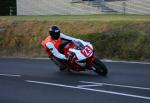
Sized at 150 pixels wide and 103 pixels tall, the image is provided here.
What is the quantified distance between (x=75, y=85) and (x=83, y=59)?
2.13 meters

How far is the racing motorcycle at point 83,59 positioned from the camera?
1741 cm

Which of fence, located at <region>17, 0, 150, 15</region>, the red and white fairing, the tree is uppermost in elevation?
the red and white fairing

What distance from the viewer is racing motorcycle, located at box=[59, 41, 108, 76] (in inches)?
685

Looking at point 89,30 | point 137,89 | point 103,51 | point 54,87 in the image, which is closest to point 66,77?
point 54,87

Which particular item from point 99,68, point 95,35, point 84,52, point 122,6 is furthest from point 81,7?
point 99,68

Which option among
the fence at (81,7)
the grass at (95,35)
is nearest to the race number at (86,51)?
the grass at (95,35)

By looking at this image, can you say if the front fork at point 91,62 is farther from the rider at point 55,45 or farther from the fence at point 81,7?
the fence at point 81,7

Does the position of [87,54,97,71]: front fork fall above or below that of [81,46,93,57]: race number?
below

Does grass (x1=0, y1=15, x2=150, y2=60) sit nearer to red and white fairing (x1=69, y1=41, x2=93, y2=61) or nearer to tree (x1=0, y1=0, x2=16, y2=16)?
red and white fairing (x1=69, y1=41, x2=93, y2=61)

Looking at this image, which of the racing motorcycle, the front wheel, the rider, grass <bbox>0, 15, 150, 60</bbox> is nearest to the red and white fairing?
the racing motorcycle

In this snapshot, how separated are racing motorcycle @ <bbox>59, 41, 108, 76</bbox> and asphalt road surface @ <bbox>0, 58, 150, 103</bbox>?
24 cm

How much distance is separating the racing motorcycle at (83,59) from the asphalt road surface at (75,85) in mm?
237

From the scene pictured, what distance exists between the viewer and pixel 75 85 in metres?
15.5

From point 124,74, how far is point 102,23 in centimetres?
996
